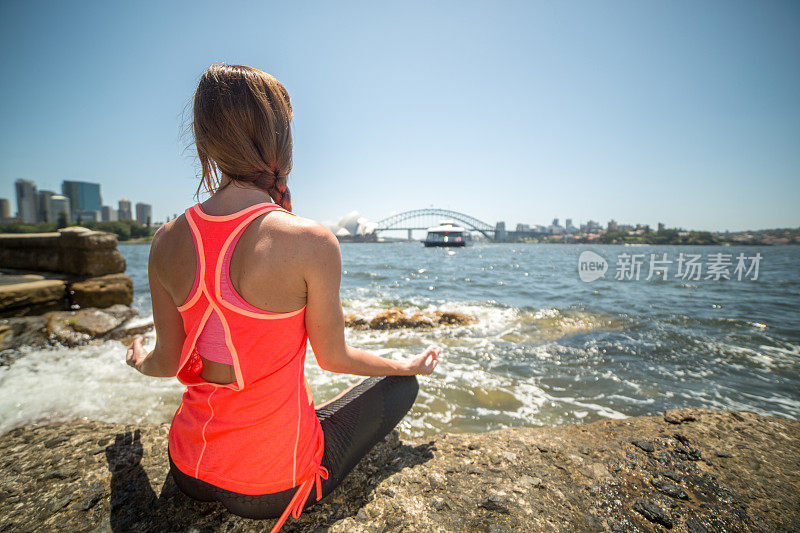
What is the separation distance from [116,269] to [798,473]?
8.19 metres

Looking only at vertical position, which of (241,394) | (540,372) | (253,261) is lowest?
(540,372)

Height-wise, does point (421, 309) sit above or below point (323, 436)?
below

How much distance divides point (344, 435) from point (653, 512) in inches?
57.3

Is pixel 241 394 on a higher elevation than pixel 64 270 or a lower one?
higher

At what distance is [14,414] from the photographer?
94.0 inches

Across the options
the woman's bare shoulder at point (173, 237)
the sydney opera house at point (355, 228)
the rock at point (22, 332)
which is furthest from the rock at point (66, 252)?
the sydney opera house at point (355, 228)

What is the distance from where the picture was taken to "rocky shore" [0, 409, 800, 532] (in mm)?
1325

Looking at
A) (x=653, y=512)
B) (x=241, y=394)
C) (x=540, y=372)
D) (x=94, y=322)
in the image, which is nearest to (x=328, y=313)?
(x=241, y=394)

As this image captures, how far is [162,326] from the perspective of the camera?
1232 millimetres

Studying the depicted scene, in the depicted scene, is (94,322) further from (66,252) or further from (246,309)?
(246,309)

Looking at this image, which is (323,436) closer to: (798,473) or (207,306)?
(207,306)

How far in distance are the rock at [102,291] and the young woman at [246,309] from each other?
5347mm

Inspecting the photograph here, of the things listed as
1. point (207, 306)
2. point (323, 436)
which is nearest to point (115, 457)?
point (323, 436)

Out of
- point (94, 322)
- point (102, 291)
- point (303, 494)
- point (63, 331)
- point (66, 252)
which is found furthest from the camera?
point (66, 252)
